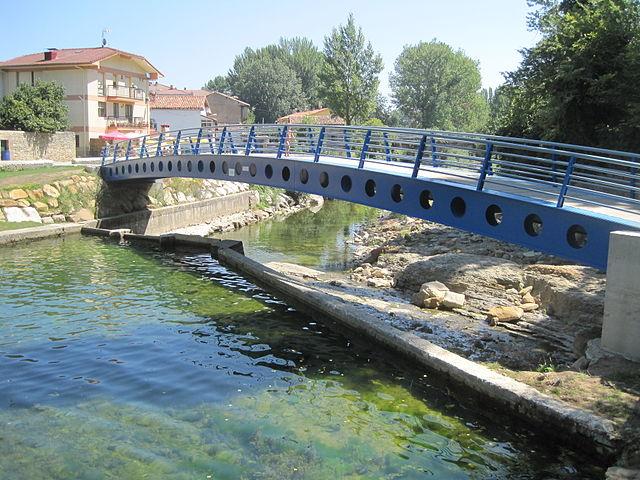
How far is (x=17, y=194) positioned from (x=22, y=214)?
1035 millimetres

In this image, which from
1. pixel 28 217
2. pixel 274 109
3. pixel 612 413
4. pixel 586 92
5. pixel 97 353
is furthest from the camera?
pixel 274 109

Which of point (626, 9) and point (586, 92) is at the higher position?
point (626, 9)

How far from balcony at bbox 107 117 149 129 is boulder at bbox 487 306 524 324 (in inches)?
1677

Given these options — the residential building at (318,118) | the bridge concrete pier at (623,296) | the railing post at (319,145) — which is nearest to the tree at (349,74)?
the residential building at (318,118)

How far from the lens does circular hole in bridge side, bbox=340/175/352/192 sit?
1501 centimetres

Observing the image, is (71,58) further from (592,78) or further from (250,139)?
(592,78)

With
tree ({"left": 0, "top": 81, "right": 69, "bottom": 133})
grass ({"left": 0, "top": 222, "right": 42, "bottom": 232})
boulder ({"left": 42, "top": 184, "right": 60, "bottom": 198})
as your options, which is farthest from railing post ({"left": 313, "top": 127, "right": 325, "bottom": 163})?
tree ({"left": 0, "top": 81, "right": 69, "bottom": 133})

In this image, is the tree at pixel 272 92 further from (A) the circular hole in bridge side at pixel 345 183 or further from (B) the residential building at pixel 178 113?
(A) the circular hole in bridge side at pixel 345 183

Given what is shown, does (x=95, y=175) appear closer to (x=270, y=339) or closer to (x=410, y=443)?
(x=270, y=339)

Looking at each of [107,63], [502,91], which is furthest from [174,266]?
[107,63]

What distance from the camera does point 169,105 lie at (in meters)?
67.5

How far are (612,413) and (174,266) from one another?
14467mm

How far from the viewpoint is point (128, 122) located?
2031 inches

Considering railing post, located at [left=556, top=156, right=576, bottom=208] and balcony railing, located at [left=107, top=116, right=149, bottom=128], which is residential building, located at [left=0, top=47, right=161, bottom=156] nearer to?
balcony railing, located at [left=107, top=116, right=149, bottom=128]
